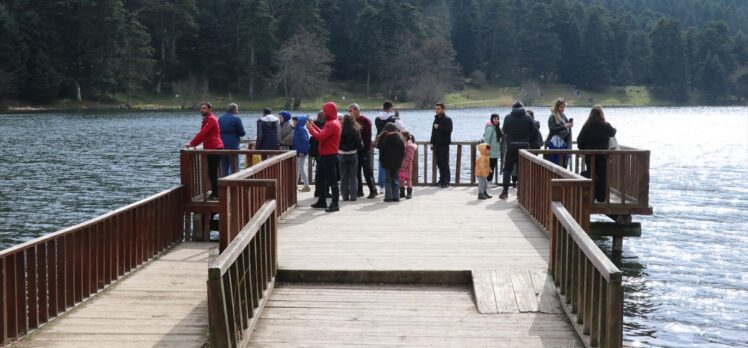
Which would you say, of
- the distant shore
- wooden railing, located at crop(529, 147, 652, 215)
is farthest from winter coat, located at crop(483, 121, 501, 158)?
the distant shore

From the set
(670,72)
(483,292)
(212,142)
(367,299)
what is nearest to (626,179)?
(212,142)

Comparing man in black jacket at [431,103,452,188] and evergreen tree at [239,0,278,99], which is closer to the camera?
man in black jacket at [431,103,452,188]

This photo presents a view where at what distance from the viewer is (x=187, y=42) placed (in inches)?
4658

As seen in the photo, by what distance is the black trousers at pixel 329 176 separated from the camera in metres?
14.0

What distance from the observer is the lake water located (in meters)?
14.4

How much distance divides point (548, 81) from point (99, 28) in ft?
251

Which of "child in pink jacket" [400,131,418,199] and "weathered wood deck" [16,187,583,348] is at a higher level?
"child in pink jacket" [400,131,418,199]

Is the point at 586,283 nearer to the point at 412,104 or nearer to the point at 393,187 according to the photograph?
the point at 393,187

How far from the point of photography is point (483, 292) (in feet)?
28.0

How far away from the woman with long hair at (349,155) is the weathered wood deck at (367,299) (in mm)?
2373

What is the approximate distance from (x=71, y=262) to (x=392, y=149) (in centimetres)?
688

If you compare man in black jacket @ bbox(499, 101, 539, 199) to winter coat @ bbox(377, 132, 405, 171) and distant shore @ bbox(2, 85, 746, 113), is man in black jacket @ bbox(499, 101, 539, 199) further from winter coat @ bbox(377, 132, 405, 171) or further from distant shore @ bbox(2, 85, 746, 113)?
distant shore @ bbox(2, 85, 746, 113)

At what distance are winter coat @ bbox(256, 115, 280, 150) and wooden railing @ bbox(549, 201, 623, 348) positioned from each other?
8366mm

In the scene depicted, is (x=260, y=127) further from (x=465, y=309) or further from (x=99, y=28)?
(x=99, y=28)
